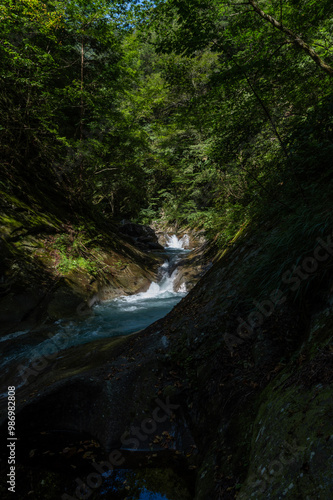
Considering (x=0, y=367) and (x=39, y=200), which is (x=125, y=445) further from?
(x=39, y=200)

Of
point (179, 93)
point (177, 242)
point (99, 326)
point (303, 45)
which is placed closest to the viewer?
point (303, 45)

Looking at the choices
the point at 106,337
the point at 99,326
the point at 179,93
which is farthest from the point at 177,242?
the point at 106,337

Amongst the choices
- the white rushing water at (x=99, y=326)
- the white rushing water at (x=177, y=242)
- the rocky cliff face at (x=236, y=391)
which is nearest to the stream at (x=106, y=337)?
the white rushing water at (x=99, y=326)

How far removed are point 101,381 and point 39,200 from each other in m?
9.01

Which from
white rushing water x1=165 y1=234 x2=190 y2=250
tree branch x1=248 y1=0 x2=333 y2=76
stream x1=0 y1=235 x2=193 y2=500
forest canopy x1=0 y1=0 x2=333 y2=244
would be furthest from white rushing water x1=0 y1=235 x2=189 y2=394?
white rushing water x1=165 y1=234 x2=190 y2=250

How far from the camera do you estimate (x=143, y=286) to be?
12000 mm

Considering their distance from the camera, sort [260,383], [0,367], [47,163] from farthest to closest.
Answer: [47,163] → [0,367] → [260,383]

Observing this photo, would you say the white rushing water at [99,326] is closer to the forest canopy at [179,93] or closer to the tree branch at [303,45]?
the forest canopy at [179,93]

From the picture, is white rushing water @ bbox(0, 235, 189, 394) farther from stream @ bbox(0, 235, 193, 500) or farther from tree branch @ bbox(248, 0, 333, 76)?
tree branch @ bbox(248, 0, 333, 76)

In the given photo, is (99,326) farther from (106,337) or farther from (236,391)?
(236,391)

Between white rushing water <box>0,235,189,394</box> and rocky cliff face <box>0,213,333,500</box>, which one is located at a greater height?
white rushing water <box>0,235,189,394</box>

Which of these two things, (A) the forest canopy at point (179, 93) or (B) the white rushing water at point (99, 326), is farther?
(B) the white rushing water at point (99, 326)

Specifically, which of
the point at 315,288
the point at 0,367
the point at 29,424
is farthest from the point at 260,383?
the point at 0,367

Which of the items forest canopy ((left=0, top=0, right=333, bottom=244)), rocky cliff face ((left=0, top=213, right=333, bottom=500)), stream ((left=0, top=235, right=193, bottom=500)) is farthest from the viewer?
forest canopy ((left=0, top=0, right=333, bottom=244))
